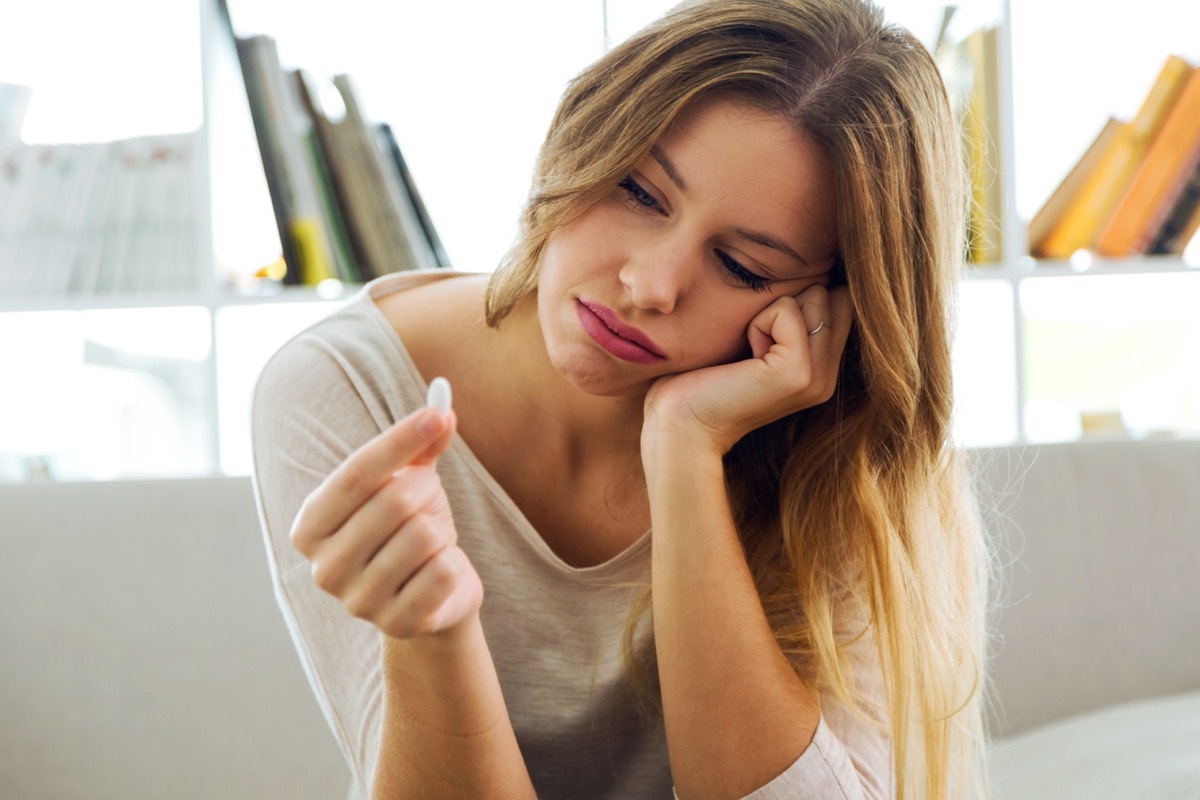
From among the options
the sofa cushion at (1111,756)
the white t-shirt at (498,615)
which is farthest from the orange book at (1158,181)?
the white t-shirt at (498,615)

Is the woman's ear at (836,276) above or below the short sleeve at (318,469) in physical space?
Result: above

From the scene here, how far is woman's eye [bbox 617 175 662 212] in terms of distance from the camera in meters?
0.87

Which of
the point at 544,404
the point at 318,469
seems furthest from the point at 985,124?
the point at 318,469

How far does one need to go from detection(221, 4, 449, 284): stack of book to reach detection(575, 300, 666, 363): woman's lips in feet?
3.19

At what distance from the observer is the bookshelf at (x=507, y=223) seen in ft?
5.87

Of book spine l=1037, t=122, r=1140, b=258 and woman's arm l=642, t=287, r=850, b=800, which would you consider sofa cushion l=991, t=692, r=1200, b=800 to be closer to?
woman's arm l=642, t=287, r=850, b=800

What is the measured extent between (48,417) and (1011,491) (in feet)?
5.55

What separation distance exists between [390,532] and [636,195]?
0.43m

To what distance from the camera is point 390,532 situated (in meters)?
0.55

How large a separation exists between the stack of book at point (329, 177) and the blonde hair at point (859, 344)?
0.81m

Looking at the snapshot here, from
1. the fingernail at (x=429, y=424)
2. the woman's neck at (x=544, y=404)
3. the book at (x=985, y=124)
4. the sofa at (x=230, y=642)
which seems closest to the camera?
the fingernail at (x=429, y=424)

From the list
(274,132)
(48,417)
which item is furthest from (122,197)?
(48,417)

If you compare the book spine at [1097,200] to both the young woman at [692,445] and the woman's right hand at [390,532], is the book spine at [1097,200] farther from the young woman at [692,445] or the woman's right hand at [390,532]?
the woman's right hand at [390,532]

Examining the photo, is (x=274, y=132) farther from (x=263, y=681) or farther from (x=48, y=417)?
(x=263, y=681)
